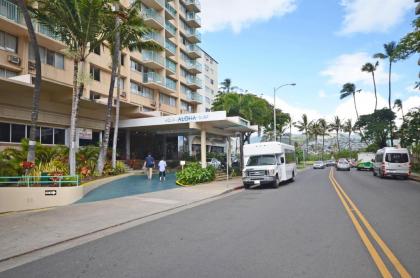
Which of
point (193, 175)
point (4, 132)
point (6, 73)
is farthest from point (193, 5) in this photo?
point (4, 132)

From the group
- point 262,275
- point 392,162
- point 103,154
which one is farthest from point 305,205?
point 392,162

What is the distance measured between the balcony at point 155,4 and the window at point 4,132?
89.2 ft

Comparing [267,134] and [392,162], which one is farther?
[267,134]

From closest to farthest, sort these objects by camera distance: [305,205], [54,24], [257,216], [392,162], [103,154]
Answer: [257,216], [305,205], [54,24], [103,154], [392,162]

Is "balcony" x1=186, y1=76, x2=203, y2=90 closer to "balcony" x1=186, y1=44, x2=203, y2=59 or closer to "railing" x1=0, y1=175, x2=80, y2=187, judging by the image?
"balcony" x1=186, y1=44, x2=203, y2=59

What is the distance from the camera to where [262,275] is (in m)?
4.91

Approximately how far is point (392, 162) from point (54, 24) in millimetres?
24695

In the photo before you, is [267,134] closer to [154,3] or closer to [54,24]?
[154,3]

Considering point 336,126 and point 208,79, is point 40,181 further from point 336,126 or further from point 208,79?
point 336,126

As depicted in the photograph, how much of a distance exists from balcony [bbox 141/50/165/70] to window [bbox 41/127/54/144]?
18.8 meters

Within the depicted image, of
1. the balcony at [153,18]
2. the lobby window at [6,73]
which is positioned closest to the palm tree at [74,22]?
the lobby window at [6,73]

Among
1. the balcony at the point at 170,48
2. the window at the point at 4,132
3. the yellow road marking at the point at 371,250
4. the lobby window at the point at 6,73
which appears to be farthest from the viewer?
the balcony at the point at 170,48

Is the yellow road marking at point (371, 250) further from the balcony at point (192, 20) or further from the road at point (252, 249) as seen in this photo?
the balcony at point (192, 20)

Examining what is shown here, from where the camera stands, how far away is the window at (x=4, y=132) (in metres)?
20.4
